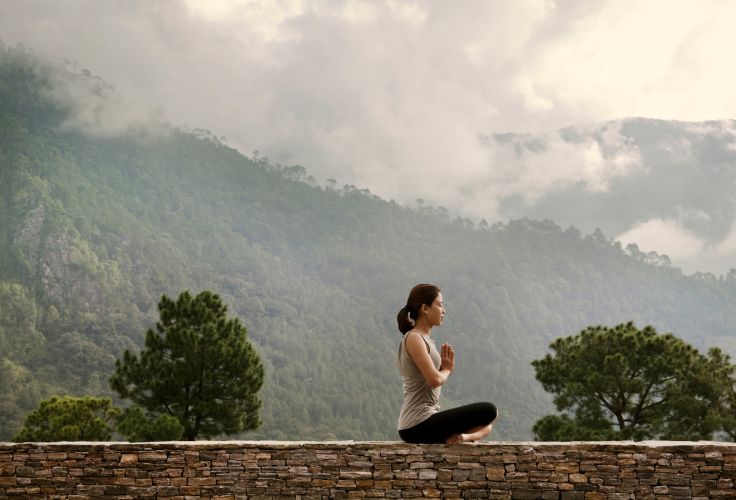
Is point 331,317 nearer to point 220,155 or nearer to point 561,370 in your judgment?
point 220,155

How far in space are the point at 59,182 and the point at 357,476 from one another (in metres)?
141

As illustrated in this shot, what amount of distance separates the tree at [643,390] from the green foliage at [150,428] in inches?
527

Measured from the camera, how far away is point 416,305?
672cm

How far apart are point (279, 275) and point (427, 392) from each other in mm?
146790

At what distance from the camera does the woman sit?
6.52 metres

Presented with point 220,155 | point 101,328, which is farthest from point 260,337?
point 220,155

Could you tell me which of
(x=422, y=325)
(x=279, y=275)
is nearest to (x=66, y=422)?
(x=422, y=325)

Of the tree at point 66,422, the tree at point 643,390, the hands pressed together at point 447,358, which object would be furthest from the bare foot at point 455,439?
the tree at point 643,390

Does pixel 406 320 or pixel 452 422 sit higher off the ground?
pixel 406 320

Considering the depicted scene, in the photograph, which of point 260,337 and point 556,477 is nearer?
point 556,477

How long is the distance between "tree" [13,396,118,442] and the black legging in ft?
66.5

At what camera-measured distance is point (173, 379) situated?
26.9 meters

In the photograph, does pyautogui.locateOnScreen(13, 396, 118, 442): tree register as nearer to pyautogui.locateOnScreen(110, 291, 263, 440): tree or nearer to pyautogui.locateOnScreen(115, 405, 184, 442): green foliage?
pyautogui.locateOnScreen(115, 405, 184, 442): green foliage

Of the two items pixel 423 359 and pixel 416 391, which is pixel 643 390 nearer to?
pixel 416 391
